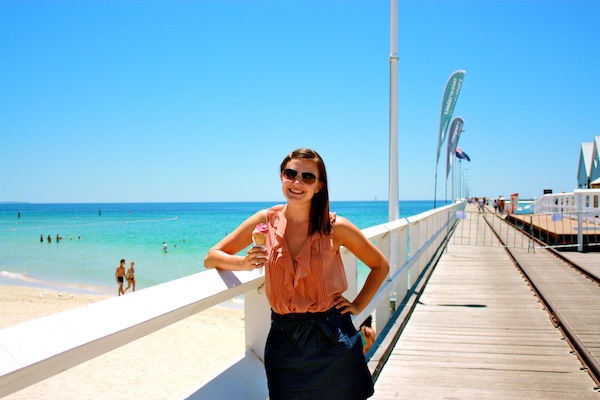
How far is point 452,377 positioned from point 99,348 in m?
3.66

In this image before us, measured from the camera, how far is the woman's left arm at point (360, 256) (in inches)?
87.0

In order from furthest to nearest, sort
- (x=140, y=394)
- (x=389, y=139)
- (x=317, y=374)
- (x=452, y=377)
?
1. (x=140, y=394)
2. (x=389, y=139)
3. (x=452, y=377)
4. (x=317, y=374)

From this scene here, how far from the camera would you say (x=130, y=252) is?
4459 centimetres

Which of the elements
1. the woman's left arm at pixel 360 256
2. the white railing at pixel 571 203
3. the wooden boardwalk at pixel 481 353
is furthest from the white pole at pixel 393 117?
the white railing at pixel 571 203

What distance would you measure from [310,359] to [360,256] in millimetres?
543

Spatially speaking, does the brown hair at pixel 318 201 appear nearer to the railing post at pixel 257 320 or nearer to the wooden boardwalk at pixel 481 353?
the railing post at pixel 257 320

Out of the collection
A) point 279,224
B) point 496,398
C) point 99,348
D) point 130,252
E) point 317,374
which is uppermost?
point 279,224

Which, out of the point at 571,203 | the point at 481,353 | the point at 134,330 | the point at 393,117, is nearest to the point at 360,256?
the point at 134,330

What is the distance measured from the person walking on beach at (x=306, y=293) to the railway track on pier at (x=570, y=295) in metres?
3.01

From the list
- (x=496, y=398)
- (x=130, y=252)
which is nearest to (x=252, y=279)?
(x=496, y=398)

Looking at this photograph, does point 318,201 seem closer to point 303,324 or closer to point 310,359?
point 303,324

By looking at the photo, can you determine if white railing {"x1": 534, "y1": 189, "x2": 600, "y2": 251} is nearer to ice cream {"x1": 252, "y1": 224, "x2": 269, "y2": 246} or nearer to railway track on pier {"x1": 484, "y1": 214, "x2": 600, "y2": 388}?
railway track on pier {"x1": 484, "y1": 214, "x2": 600, "y2": 388}

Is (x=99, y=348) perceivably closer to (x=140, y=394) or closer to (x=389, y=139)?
(x=389, y=139)

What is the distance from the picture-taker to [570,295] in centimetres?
780
